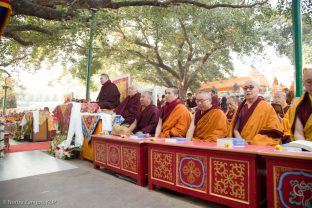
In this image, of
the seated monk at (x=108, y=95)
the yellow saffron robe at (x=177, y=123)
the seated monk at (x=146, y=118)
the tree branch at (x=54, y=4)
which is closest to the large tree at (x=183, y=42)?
the tree branch at (x=54, y=4)

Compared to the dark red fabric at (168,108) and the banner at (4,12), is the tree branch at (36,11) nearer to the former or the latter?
the dark red fabric at (168,108)

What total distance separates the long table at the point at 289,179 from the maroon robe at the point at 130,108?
3.65 meters

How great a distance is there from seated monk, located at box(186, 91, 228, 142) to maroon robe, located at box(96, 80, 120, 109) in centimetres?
305

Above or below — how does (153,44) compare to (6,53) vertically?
above

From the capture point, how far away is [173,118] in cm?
420

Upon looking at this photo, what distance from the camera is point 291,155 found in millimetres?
2090

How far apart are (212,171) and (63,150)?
4146 millimetres

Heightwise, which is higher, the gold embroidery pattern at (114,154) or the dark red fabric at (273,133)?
the dark red fabric at (273,133)

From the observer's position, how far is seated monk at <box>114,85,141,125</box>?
18.6ft

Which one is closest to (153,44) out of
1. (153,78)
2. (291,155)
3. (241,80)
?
(153,78)

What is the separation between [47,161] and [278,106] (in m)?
4.74

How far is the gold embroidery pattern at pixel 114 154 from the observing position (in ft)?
13.7

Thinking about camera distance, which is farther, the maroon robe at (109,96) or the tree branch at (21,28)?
the tree branch at (21,28)

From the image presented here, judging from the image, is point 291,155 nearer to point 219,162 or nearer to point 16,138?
point 219,162
